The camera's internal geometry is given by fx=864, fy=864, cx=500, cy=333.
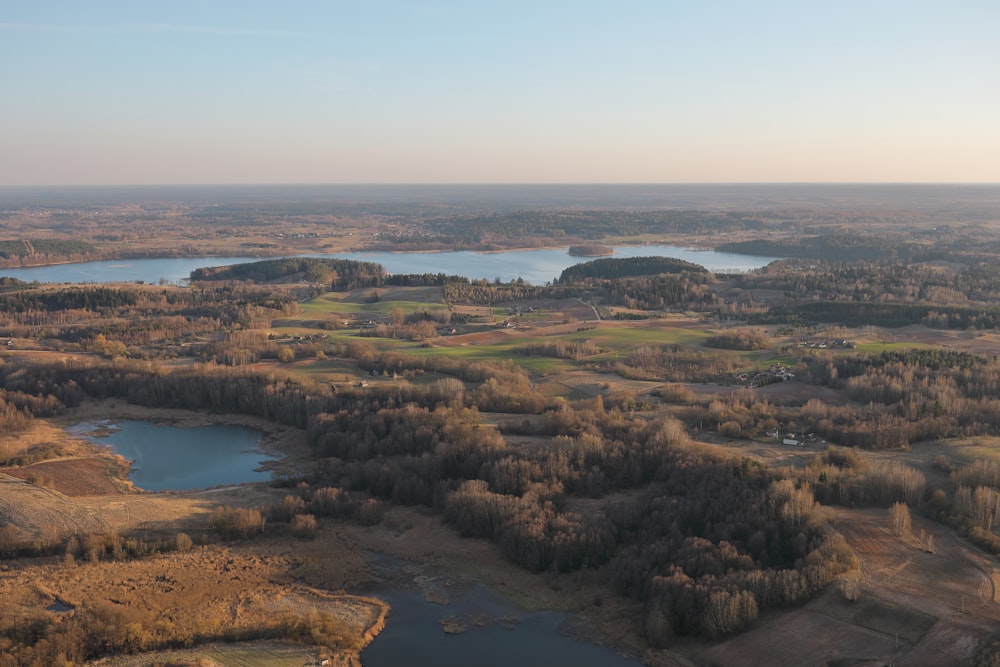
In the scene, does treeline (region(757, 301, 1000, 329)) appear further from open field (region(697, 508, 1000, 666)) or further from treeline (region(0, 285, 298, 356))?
open field (region(697, 508, 1000, 666))

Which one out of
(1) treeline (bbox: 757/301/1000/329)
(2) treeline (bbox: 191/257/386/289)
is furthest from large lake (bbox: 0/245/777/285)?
(1) treeline (bbox: 757/301/1000/329)

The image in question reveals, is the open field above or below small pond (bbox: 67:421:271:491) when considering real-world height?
above

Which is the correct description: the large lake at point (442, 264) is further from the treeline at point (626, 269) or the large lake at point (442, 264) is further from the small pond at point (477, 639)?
the small pond at point (477, 639)

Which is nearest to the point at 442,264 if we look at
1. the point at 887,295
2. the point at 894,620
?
the point at 887,295

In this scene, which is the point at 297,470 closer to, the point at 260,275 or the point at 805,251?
the point at 260,275

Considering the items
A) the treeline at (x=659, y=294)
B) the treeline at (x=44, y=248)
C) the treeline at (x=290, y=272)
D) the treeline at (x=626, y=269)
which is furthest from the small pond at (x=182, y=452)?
the treeline at (x=44, y=248)

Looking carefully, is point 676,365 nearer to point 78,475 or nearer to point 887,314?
point 887,314
